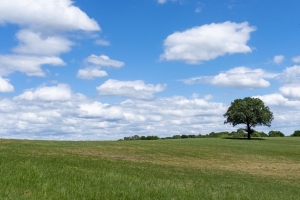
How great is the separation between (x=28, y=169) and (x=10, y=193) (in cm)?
373

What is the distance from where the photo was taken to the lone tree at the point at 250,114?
4156 inches

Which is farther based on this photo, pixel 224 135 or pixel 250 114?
pixel 224 135

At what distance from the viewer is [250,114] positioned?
4134 inches

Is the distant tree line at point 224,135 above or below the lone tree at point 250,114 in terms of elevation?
below

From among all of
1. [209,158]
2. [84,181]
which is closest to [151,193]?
[84,181]

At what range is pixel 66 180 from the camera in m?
12.7

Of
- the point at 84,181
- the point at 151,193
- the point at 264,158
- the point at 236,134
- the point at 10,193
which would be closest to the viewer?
the point at 10,193

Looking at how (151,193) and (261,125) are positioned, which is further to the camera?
(261,125)

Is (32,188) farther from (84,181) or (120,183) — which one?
(120,183)

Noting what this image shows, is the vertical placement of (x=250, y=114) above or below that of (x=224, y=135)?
above

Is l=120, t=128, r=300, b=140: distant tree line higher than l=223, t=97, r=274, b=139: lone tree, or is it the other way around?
l=223, t=97, r=274, b=139: lone tree

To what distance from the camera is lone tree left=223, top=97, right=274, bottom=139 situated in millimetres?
105562

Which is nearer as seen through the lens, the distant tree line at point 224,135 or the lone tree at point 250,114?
the lone tree at point 250,114

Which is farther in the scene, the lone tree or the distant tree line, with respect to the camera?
the distant tree line
